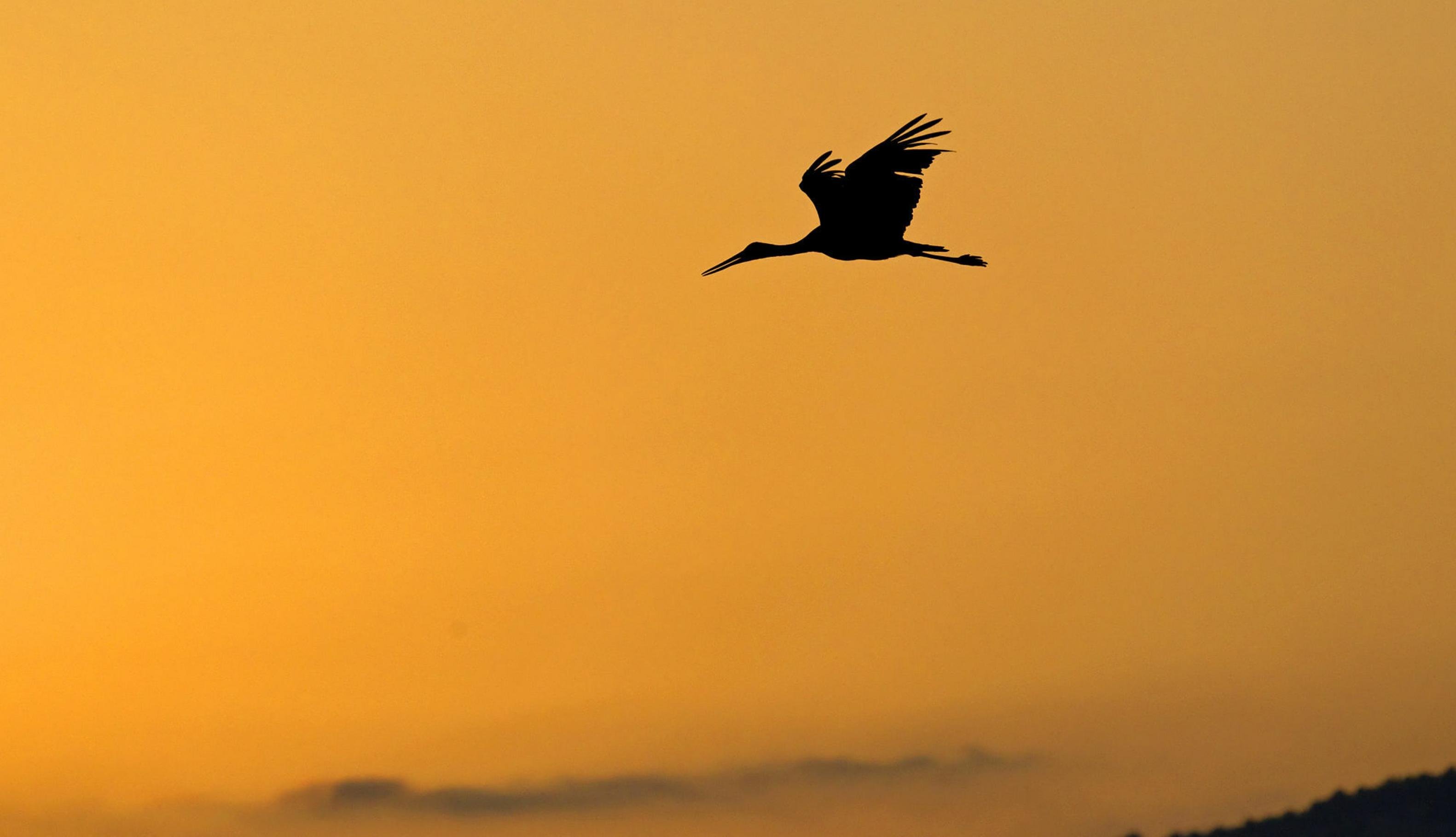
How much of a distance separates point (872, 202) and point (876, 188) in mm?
376

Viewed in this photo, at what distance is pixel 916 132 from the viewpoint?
38.6 meters

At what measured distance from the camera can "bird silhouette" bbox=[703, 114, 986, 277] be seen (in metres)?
38.7

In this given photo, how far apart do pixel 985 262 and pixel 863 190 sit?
3383mm

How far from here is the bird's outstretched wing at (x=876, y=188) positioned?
38688mm

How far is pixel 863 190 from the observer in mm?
39156

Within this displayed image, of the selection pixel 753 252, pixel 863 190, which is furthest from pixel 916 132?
pixel 753 252

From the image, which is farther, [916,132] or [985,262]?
[985,262]

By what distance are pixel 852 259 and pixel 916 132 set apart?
2938 millimetres

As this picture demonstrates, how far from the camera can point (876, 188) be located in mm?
39125

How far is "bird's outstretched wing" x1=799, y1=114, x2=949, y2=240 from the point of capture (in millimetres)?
38688

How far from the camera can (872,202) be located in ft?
129

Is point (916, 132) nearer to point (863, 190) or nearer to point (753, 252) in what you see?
point (863, 190)

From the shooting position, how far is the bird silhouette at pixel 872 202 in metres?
38.7

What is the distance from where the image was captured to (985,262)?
41469 millimetres
